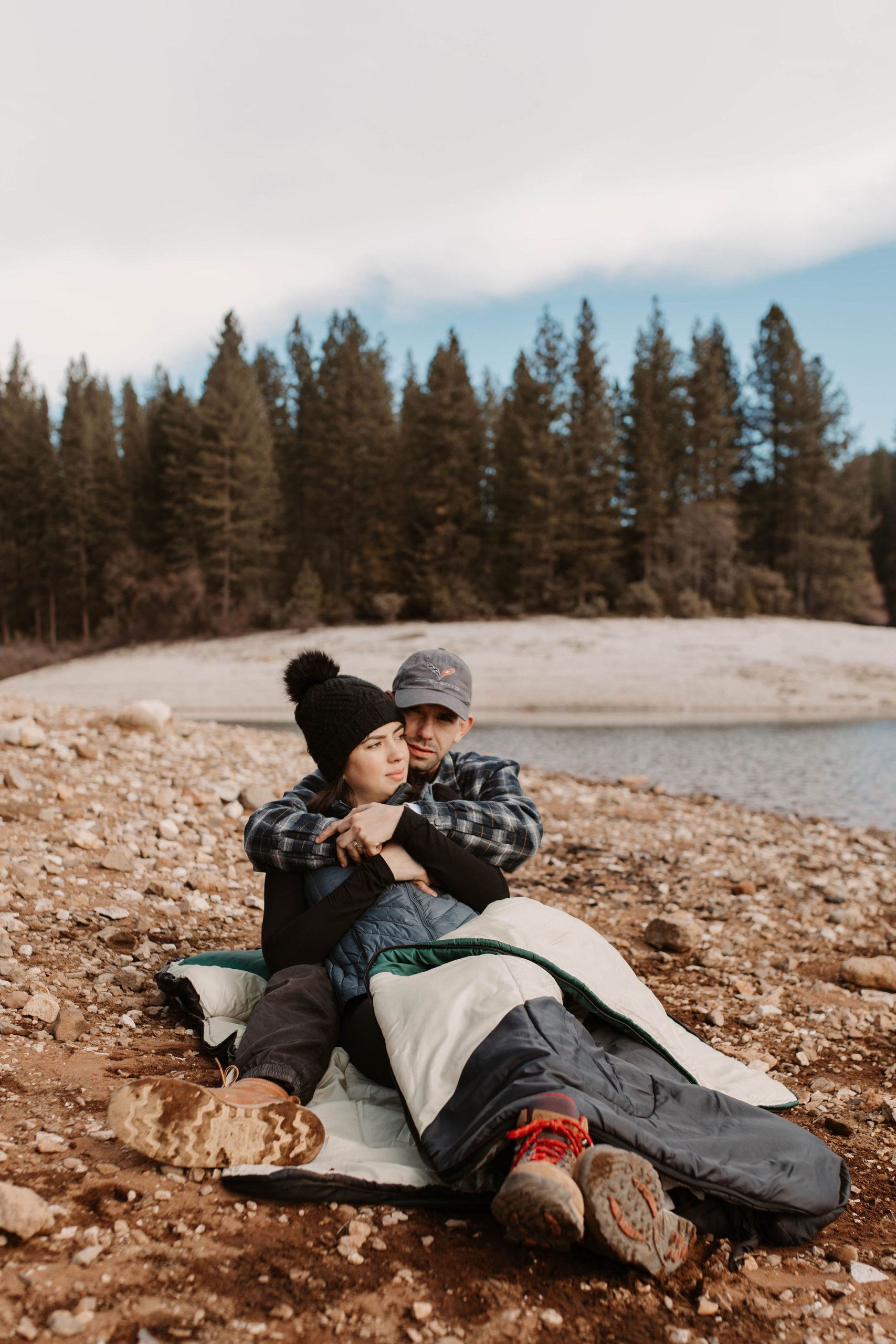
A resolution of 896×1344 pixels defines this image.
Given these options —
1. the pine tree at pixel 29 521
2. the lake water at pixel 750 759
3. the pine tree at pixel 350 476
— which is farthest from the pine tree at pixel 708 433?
the pine tree at pixel 29 521

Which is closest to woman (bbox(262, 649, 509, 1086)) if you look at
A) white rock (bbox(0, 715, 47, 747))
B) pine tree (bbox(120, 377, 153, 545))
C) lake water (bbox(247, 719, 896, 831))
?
white rock (bbox(0, 715, 47, 747))

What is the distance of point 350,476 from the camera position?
41.9 m

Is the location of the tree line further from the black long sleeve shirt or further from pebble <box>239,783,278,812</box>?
the black long sleeve shirt

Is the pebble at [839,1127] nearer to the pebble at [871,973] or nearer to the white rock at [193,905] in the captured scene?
the pebble at [871,973]

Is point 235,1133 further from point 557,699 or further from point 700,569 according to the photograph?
point 700,569

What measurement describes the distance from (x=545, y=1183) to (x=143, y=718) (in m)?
8.27

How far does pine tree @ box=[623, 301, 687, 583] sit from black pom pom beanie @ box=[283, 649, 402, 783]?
110 feet

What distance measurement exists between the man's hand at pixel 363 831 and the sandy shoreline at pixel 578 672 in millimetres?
15288

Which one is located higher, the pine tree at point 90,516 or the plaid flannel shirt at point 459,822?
the pine tree at point 90,516

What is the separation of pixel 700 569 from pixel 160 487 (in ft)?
85.7

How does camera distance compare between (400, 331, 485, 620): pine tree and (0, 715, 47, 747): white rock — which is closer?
(0, 715, 47, 747): white rock

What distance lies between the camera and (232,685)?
24.6 m

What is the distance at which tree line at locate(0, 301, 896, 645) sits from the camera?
3628 centimetres

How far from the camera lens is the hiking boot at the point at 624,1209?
1771 millimetres
